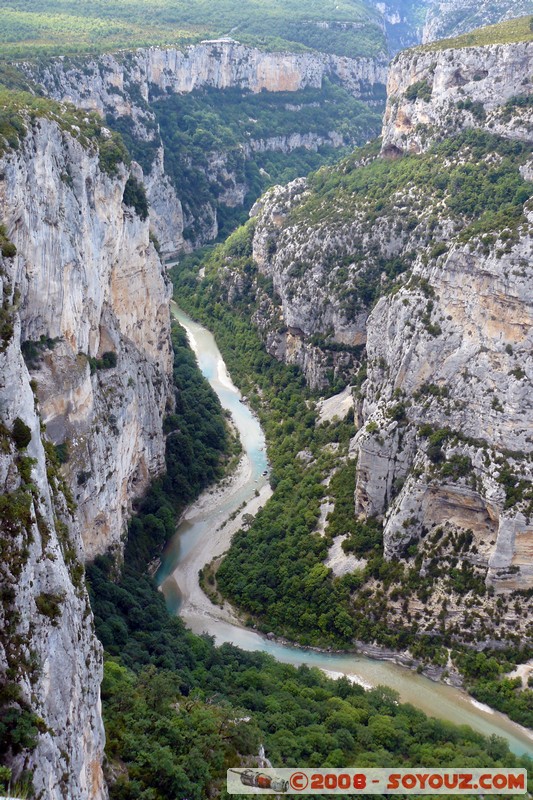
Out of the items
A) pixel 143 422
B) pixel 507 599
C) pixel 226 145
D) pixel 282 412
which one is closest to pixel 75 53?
pixel 226 145

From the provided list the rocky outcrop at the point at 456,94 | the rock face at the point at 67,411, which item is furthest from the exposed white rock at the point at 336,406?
the rocky outcrop at the point at 456,94

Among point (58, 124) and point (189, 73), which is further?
point (189, 73)

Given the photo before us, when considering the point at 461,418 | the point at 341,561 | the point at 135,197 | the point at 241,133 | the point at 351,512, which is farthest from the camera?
the point at 241,133

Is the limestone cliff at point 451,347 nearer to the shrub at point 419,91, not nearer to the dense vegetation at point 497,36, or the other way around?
the shrub at point 419,91

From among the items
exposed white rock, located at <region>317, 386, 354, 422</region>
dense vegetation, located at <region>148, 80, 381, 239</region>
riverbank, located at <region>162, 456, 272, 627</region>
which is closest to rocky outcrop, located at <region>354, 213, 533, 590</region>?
riverbank, located at <region>162, 456, 272, 627</region>

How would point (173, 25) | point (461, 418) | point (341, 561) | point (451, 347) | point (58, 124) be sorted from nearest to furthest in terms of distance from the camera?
point (58, 124) < point (461, 418) < point (451, 347) < point (341, 561) < point (173, 25)

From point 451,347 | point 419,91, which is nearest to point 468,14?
point 419,91

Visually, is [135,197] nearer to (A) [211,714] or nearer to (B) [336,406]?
(B) [336,406]

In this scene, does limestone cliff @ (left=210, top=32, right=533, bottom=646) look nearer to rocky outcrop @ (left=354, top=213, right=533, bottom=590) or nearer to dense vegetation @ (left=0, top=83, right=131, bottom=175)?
rocky outcrop @ (left=354, top=213, right=533, bottom=590)

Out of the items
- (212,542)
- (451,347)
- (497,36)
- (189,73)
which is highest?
(497,36)
